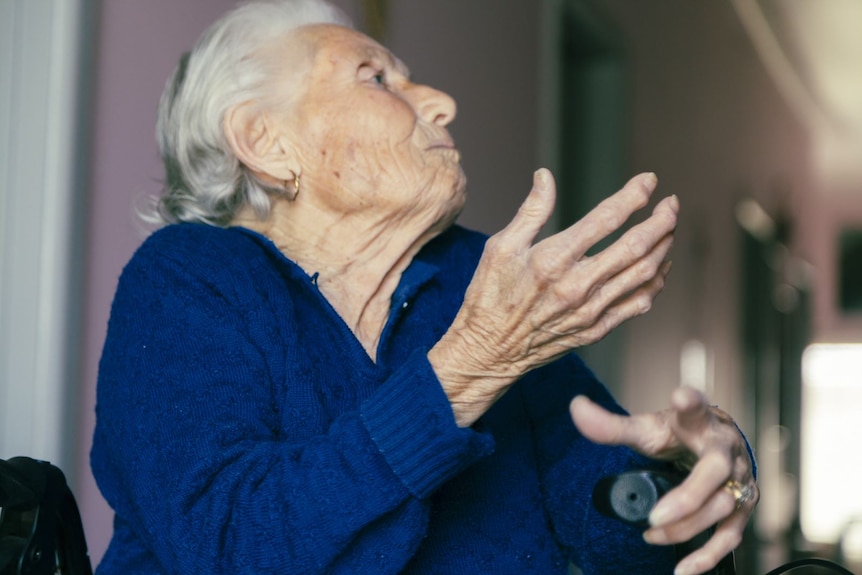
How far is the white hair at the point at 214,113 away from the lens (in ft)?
4.10

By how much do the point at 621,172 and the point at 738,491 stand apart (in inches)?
117

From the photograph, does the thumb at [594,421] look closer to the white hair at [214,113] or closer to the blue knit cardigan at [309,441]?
the blue knit cardigan at [309,441]

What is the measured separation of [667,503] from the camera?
709mm

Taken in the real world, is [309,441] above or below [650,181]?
below

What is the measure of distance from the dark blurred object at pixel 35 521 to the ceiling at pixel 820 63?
5039mm

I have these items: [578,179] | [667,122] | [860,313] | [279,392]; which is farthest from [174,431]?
[860,313]

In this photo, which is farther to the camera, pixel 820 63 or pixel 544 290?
pixel 820 63

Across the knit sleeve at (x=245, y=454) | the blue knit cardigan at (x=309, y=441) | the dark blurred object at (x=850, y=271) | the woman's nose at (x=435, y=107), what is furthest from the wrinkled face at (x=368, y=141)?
the dark blurred object at (x=850, y=271)

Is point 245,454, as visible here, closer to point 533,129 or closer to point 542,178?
point 542,178

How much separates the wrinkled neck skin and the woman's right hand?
0.34m

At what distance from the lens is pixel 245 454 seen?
881mm

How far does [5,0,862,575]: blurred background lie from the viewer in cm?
134

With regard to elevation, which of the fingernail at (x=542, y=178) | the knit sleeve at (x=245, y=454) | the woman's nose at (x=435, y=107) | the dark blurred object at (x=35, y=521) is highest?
the woman's nose at (x=435, y=107)

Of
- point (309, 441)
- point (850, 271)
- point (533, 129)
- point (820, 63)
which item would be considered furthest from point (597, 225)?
point (850, 271)
